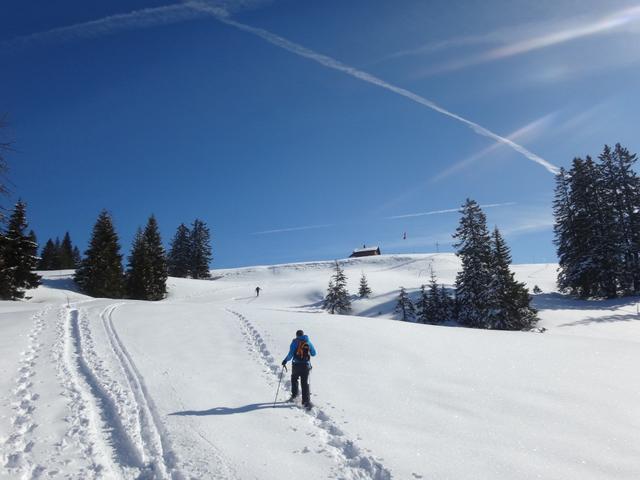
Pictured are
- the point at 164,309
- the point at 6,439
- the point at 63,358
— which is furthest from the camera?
the point at 164,309

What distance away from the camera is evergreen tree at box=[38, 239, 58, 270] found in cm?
9506

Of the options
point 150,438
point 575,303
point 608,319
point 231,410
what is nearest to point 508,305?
point 608,319

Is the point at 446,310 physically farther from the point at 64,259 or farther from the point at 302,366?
the point at 64,259

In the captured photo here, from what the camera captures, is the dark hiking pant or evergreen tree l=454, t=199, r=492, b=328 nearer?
the dark hiking pant

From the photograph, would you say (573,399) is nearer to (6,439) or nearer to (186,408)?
(186,408)

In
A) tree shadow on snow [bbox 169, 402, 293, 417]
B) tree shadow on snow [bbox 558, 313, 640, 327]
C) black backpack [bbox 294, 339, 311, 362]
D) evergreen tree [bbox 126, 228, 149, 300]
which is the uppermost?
evergreen tree [bbox 126, 228, 149, 300]

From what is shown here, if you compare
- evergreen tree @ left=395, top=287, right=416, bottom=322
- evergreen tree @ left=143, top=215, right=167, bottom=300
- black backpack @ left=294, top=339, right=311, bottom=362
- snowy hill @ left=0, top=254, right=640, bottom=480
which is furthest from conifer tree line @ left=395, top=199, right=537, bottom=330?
evergreen tree @ left=143, top=215, right=167, bottom=300

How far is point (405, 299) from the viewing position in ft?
144

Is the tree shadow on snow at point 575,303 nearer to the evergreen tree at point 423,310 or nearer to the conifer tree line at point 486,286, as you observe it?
the conifer tree line at point 486,286

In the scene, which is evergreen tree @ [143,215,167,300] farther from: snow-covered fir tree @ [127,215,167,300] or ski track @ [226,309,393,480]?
ski track @ [226,309,393,480]

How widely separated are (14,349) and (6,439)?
310 inches

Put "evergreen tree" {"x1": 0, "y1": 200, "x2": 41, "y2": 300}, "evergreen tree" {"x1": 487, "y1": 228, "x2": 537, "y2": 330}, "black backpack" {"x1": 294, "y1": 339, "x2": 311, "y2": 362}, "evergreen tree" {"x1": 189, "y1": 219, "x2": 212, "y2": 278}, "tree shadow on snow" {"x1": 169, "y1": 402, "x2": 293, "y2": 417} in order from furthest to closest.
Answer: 1. "evergreen tree" {"x1": 189, "y1": 219, "x2": 212, "y2": 278}
2. "evergreen tree" {"x1": 0, "y1": 200, "x2": 41, "y2": 300}
3. "evergreen tree" {"x1": 487, "y1": 228, "x2": 537, "y2": 330}
4. "black backpack" {"x1": 294, "y1": 339, "x2": 311, "y2": 362}
5. "tree shadow on snow" {"x1": 169, "y1": 402, "x2": 293, "y2": 417}

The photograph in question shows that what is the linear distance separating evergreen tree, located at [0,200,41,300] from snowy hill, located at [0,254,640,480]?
24.9m

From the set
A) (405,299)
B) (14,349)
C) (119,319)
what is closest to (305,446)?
(14,349)
